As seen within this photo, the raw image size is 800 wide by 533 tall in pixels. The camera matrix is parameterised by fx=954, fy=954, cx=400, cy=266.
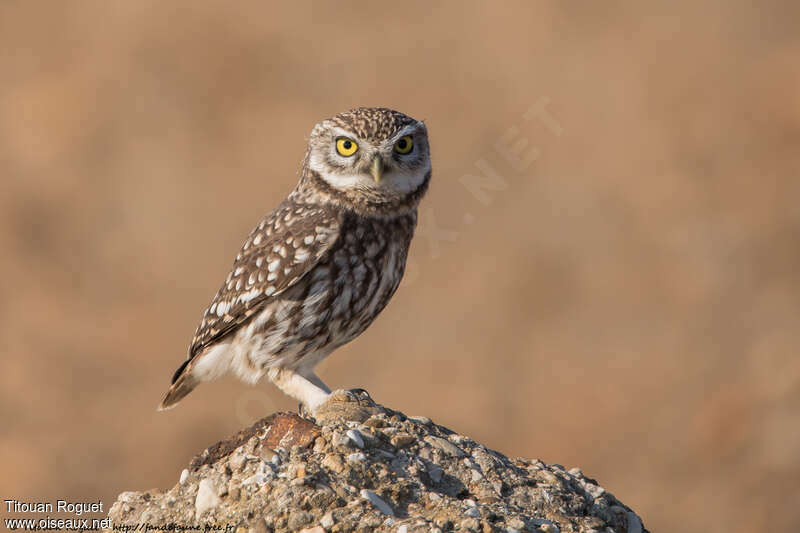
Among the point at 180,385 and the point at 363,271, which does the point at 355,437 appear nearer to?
the point at 363,271

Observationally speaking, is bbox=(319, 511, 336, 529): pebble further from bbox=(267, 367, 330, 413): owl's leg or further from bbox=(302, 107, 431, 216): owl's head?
bbox=(302, 107, 431, 216): owl's head

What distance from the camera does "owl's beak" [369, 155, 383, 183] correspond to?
14.3ft

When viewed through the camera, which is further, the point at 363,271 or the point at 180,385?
the point at 180,385

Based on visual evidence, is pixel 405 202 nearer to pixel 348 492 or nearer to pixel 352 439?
pixel 352 439

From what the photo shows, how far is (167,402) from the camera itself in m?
5.14

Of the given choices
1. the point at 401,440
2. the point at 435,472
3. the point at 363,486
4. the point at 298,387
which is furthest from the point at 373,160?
the point at 363,486

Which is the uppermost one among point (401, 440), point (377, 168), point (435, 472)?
point (377, 168)

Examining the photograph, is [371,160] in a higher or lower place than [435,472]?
higher

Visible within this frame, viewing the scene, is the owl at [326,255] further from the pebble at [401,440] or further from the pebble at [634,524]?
the pebble at [634,524]

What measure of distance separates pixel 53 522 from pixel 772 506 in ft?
31.3

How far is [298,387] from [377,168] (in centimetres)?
114

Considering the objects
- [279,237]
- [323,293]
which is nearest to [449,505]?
[323,293]

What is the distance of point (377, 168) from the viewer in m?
4.37

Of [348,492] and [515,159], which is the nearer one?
[348,492]
